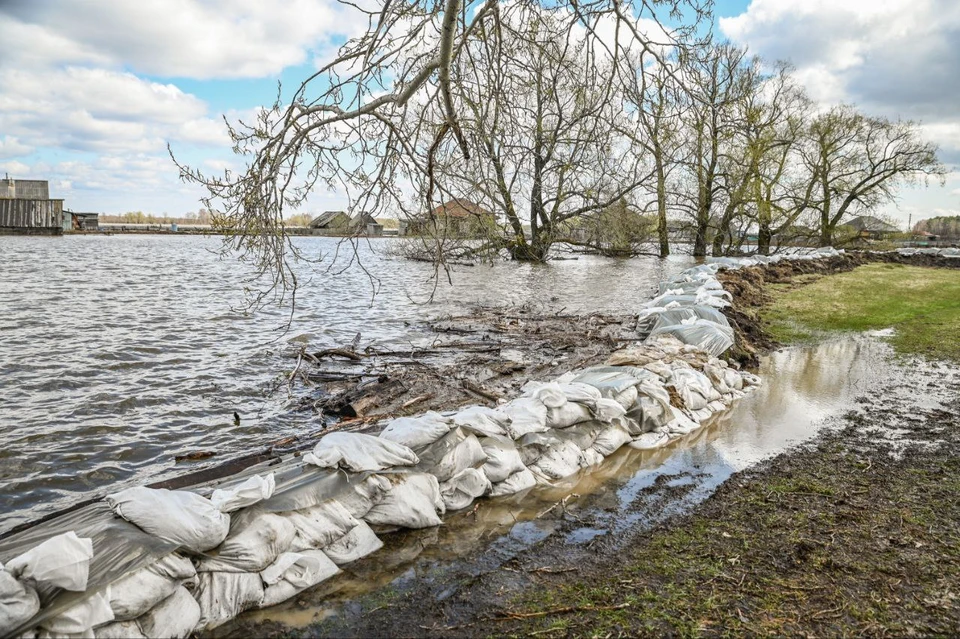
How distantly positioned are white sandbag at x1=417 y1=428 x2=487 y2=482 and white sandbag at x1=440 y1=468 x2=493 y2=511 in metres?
0.03

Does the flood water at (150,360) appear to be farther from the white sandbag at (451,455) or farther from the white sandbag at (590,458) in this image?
the white sandbag at (590,458)

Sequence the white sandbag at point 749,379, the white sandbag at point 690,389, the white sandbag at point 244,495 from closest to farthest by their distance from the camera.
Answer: the white sandbag at point 244,495 → the white sandbag at point 690,389 → the white sandbag at point 749,379

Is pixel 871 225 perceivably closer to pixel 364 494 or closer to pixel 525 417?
pixel 525 417

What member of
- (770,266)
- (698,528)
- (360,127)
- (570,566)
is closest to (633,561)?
(570,566)

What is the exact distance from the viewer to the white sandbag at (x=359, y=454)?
120 inches

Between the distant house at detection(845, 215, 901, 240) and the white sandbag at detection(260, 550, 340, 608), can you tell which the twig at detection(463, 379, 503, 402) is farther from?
the distant house at detection(845, 215, 901, 240)

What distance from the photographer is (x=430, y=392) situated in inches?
227

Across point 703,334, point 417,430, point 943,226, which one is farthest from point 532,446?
point 943,226

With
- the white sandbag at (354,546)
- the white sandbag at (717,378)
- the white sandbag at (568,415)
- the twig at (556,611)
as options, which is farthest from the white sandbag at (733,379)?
the white sandbag at (354,546)

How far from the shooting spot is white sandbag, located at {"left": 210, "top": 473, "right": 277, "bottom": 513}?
2609 millimetres

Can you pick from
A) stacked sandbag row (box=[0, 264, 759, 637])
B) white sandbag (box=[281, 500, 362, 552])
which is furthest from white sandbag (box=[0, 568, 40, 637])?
white sandbag (box=[281, 500, 362, 552])

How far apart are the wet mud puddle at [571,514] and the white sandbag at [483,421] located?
43 cm

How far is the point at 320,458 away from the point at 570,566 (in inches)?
55.4

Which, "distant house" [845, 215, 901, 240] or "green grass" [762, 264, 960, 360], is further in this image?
"distant house" [845, 215, 901, 240]
